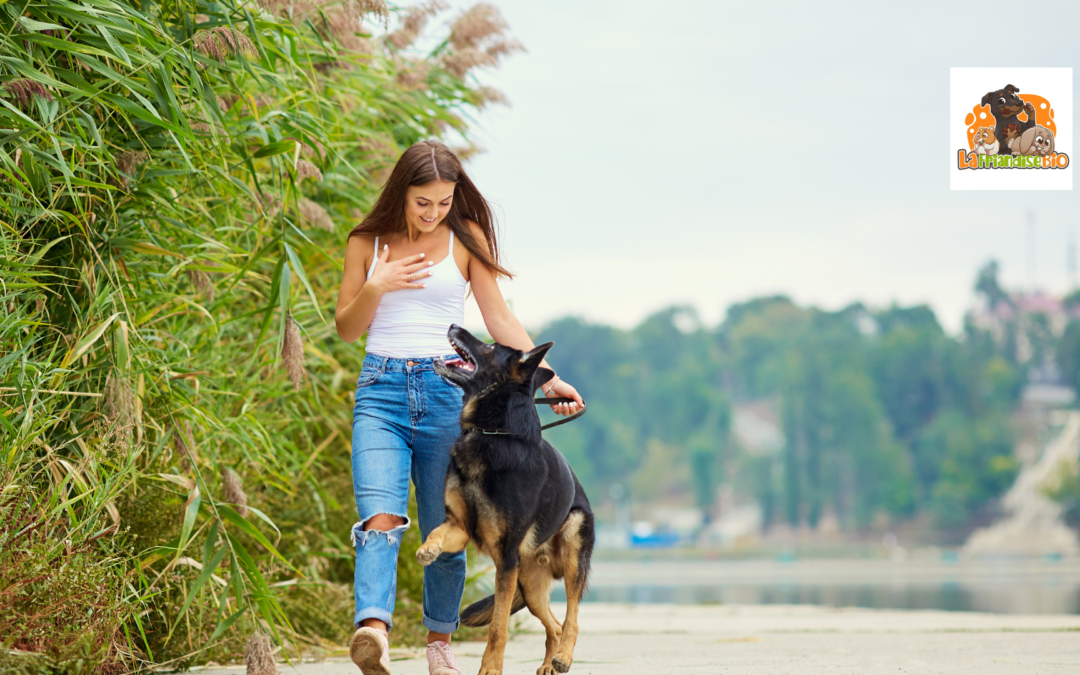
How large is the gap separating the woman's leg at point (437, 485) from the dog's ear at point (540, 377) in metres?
0.28

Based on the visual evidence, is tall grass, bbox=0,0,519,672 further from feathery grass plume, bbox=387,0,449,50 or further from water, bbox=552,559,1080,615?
water, bbox=552,559,1080,615

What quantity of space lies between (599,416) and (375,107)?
9782 cm

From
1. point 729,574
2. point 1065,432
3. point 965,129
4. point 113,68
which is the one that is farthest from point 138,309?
point 1065,432

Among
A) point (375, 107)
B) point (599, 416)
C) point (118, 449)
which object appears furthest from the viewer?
point (599, 416)

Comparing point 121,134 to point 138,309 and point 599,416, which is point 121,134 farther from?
point 599,416

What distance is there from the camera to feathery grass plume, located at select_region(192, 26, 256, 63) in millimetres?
3881

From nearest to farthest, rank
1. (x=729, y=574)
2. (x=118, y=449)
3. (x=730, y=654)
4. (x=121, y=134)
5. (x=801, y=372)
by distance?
(x=118, y=449) → (x=121, y=134) → (x=730, y=654) → (x=729, y=574) → (x=801, y=372)

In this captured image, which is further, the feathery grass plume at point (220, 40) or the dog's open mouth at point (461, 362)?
the feathery grass plume at point (220, 40)

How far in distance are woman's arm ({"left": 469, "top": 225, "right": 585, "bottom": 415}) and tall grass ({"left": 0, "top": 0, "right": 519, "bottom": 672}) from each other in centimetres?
62

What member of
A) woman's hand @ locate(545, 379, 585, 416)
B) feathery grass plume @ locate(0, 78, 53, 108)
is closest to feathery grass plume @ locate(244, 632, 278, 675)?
woman's hand @ locate(545, 379, 585, 416)

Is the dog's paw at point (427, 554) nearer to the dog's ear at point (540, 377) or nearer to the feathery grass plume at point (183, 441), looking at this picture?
the dog's ear at point (540, 377)

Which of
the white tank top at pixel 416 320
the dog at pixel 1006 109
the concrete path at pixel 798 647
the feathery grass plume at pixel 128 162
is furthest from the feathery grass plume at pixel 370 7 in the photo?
the dog at pixel 1006 109

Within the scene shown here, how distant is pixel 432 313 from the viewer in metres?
3.85

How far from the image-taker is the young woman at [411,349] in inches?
145
